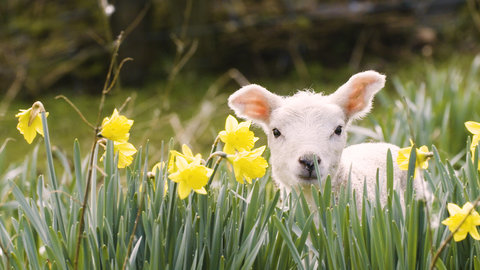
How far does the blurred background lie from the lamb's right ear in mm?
5723

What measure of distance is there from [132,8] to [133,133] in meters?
2.44

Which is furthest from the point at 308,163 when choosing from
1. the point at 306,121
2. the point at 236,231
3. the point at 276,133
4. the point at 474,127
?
the point at 474,127

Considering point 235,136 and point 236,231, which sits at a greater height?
point 235,136

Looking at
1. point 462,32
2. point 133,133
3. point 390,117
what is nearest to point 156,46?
point 133,133

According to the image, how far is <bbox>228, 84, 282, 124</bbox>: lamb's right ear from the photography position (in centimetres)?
308

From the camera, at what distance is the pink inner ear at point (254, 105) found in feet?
10.2

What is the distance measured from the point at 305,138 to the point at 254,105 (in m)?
0.47

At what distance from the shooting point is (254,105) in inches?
125

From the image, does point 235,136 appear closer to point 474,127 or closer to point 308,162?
point 308,162

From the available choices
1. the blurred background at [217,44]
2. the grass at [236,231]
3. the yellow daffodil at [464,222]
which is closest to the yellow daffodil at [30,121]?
the grass at [236,231]

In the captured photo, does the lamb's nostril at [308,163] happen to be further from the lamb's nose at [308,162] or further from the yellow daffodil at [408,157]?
the yellow daffodil at [408,157]

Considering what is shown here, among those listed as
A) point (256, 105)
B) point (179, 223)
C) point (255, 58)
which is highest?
point (255, 58)

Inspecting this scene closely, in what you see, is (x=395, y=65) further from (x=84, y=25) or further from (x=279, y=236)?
(x=279, y=236)

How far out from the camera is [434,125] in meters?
4.50
